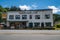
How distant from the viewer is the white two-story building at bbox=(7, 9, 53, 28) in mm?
35531

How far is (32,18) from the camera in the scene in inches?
1415

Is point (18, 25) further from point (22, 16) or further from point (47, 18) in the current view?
point (47, 18)

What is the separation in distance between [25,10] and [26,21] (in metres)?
2.57

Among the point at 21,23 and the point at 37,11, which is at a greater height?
the point at 37,11

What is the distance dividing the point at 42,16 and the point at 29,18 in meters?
3.01

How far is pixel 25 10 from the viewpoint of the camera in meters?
36.4

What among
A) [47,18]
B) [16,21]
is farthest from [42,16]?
[16,21]

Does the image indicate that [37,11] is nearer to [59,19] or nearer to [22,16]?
[22,16]

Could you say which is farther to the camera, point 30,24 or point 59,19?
point 59,19

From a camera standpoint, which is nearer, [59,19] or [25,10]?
[25,10]

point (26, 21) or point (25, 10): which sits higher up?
point (25, 10)

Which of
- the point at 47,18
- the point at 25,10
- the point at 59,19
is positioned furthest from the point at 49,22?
the point at 59,19

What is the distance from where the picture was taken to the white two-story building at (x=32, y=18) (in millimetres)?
35531

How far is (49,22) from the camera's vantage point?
35469 mm
